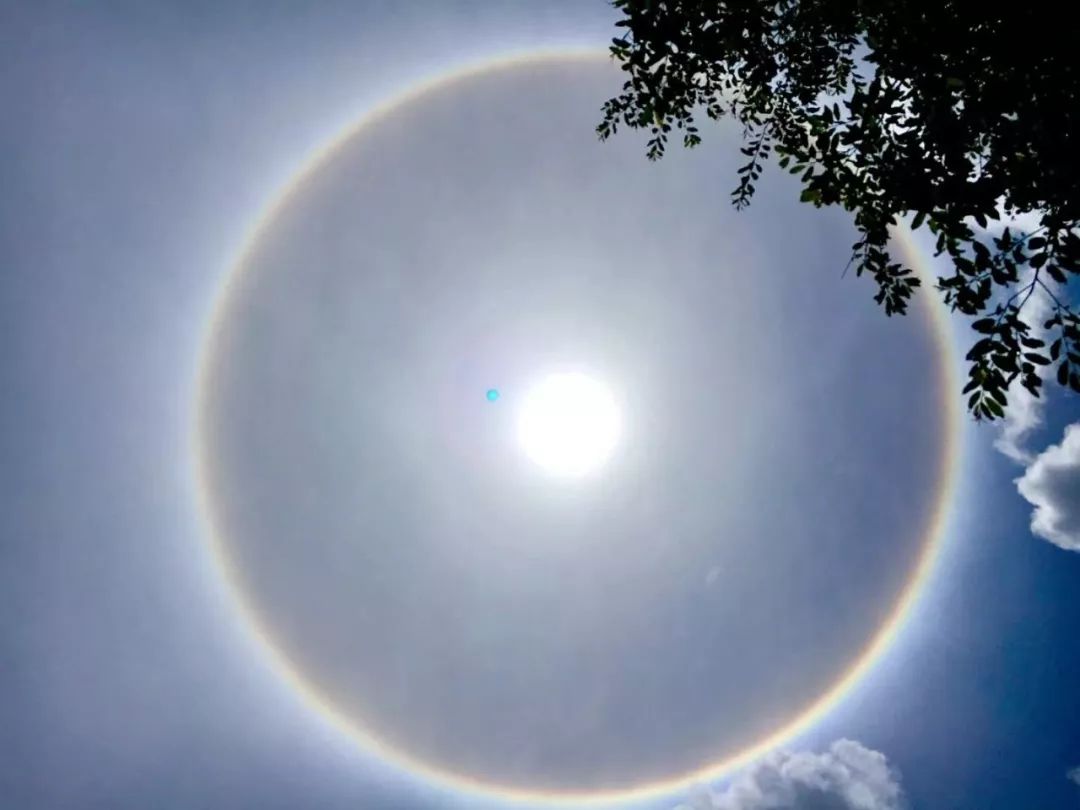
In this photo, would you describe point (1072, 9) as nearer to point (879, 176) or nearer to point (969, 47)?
point (969, 47)

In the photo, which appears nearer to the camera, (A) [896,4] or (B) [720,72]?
(A) [896,4]

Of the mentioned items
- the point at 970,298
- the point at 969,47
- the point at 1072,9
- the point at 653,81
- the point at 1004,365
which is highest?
the point at 653,81

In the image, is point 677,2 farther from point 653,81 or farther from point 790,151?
Result: point 790,151

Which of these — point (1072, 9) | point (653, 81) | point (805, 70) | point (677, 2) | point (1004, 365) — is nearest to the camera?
point (1072, 9)

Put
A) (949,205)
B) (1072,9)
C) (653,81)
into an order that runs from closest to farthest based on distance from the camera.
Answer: (1072,9), (949,205), (653,81)

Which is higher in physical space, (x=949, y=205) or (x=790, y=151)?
(x=790, y=151)

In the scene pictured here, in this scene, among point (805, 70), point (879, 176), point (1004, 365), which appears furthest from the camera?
point (805, 70)

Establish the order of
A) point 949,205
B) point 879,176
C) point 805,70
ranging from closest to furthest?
1. point 949,205
2. point 879,176
3. point 805,70

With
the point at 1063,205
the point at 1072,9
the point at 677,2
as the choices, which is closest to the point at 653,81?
the point at 677,2

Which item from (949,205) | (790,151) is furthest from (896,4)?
(949,205)
